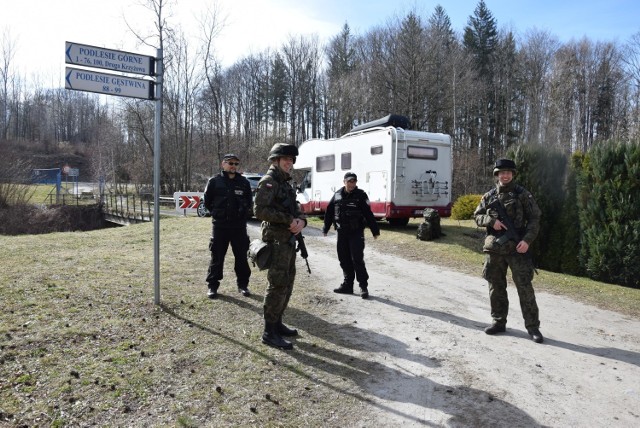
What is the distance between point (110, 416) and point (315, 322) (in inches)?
109

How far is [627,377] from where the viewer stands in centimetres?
410

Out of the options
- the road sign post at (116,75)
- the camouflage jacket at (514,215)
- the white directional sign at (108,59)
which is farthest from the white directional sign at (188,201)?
the camouflage jacket at (514,215)

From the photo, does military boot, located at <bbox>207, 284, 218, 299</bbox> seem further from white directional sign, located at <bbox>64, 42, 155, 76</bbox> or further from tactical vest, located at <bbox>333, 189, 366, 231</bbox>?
white directional sign, located at <bbox>64, 42, 155, 76</bbox>

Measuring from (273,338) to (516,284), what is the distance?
2.87 m

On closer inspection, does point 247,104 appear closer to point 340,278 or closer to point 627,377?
point 340,278

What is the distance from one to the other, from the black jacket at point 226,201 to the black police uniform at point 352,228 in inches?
56.9

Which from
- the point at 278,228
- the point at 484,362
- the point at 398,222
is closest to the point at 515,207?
the point at 484,362

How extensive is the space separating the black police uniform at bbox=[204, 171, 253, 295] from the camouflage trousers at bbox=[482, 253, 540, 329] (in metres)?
3.36

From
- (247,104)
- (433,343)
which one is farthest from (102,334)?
(247,104)

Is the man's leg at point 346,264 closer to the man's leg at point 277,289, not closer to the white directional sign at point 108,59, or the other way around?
the man's leg at point 277,289

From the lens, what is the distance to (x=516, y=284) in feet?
17.3

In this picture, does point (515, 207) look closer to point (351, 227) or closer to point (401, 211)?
point (351, 227)

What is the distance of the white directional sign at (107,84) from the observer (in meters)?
4.95

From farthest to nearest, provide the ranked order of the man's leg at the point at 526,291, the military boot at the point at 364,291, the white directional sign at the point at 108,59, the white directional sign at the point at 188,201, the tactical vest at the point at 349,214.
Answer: the white directional sign at the point at 188,201
the tactical vest at the point at 349,214
the military boot at the point at 364,291
the man's leg at the point at 526,291
the white directional sign at the point at 108,59
